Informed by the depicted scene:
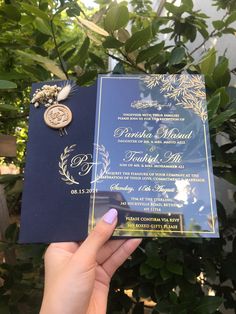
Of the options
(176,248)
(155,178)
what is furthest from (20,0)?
(176,248)

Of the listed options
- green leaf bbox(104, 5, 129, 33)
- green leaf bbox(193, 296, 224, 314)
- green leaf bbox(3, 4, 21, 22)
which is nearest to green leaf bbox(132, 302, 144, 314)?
green leaf bbox(193, 296, 224, 314)

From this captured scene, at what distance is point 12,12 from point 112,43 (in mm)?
405

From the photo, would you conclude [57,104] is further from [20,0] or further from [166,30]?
[166,30]

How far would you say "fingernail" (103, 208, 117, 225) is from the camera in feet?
2.61

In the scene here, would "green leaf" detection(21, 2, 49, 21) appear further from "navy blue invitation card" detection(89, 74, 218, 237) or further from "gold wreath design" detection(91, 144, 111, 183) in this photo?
"gold wreath design" detection(91, 144, 111, 183)

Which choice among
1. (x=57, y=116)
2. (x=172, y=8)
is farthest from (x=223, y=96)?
(x=172, y=8)

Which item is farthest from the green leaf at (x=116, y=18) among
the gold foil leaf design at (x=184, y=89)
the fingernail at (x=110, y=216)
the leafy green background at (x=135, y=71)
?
the fingernail at (x=110, y=216)

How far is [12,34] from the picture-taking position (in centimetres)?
153

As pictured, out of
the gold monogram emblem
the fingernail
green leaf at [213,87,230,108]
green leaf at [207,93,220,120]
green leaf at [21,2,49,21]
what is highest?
green leaf at [21,2,49,21]

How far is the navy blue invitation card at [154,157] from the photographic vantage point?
81 centimetres

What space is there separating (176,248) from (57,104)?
0.64 metres

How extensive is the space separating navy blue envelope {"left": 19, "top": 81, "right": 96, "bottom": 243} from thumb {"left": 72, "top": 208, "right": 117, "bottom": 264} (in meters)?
0.04

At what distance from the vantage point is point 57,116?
91 centimetres

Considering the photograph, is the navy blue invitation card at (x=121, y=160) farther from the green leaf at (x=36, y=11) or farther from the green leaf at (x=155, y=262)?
the green leaf at (x=155, y=262)
